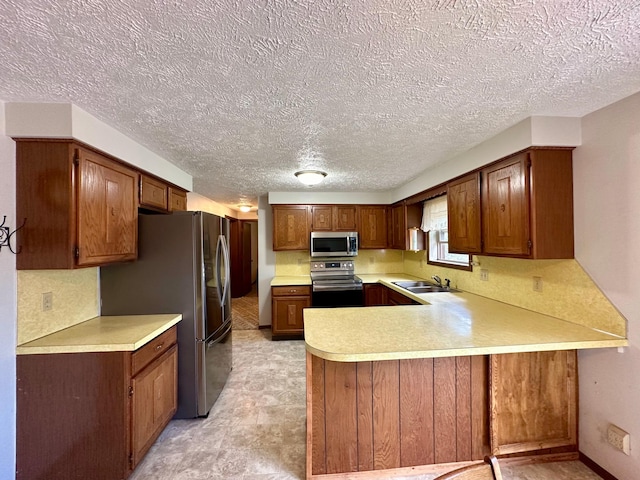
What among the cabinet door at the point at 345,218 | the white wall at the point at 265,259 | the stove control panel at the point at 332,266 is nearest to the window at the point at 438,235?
the cabinet door at the point at 345,218

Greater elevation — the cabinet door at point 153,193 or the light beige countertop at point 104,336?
the cabinet door at point 153,193

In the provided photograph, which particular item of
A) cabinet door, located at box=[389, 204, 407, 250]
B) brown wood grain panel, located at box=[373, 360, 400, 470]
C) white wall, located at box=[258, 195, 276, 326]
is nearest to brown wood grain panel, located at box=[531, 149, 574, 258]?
brown wood grain panel, located at box=[373, 360, 400, 470]

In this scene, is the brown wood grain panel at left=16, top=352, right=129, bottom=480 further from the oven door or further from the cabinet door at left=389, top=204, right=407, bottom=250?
the cabinet door at left=389, top=204, right=407, bottom=250

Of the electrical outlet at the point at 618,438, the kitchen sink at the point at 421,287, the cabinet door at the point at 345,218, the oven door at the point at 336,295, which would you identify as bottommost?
the electrical outlet at the point at 618,438

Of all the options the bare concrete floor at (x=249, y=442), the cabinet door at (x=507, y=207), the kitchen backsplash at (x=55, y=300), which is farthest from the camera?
the cabinet door at (x=507, y=207)

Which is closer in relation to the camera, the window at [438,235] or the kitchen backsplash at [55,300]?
the kitchen backsplash at [55,300]

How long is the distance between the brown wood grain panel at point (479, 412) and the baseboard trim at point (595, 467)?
24.3 inches

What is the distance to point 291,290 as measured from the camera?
3.95 meters

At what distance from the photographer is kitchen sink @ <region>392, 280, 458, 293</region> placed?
10.7 feet

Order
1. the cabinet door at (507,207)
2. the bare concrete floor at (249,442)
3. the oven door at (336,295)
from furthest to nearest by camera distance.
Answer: the oven door at (336,295)
the cabinet door at (507,207)
the bare concrete floor at (249,442)

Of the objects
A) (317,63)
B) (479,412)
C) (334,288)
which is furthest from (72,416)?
(334,288)

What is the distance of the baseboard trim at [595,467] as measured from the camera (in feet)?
5.36

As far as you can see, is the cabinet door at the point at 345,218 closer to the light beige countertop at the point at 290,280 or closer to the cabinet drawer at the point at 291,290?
the light beige countertop at the point at 290,280

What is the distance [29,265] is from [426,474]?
8.68ft
